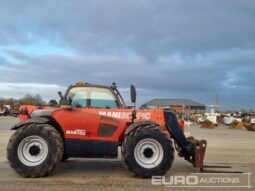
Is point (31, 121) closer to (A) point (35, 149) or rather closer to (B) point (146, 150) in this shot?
(A) point (35, 149)

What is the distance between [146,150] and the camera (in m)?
9.07

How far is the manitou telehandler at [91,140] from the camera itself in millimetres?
8859

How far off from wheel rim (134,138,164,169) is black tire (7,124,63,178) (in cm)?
165

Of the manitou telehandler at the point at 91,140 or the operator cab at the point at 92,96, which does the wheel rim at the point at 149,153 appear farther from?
the operator cab at the point at 92,96

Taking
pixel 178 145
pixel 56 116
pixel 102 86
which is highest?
pixel 102 86

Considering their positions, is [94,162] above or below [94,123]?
below

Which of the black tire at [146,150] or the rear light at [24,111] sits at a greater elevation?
the rear light at [24,111]

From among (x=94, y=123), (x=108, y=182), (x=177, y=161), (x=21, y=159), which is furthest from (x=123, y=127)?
(x=177, y=161)

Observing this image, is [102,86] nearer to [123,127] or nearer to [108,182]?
[123,127]

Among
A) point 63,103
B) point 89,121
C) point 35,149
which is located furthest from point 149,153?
point 35,149

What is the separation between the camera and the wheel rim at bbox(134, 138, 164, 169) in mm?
9008

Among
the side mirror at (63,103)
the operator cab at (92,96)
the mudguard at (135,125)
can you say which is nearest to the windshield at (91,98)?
the operator cab at (92,96)

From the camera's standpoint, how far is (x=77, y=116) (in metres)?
9.25

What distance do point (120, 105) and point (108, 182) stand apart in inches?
97.6
